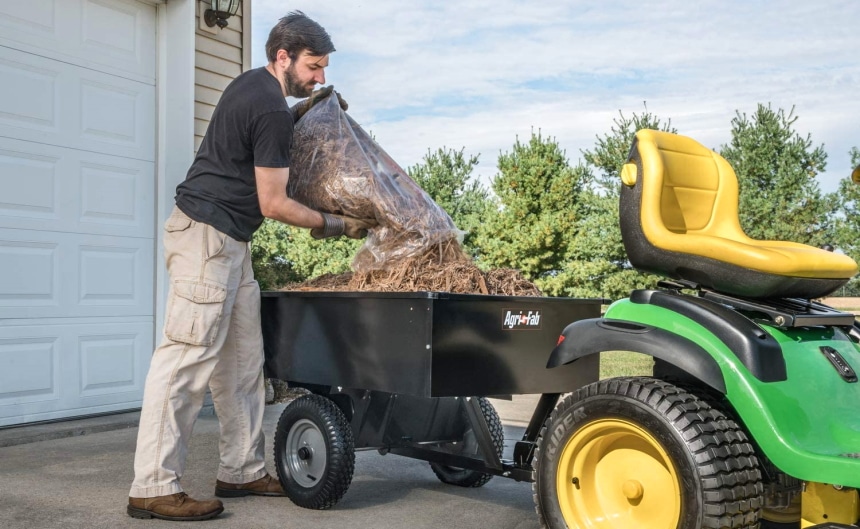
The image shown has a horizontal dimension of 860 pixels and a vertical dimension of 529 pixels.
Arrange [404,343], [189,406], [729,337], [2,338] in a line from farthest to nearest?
[2,338], [189,406], [404,343], [729,337]

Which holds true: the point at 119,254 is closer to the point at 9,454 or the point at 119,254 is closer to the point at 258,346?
the point at 9,454

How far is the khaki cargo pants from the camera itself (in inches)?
146

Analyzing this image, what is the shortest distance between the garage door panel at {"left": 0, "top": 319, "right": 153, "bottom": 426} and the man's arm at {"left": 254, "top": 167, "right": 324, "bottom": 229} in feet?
8.67

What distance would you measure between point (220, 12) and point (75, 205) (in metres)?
1.84

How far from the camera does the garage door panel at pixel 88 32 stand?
18.5 feet

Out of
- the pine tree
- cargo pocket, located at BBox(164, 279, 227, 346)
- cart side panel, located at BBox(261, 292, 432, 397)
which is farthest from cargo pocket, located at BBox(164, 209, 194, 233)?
the pine tree

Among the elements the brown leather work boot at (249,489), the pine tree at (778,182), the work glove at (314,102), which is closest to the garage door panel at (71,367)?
the brown leather work boot at (249,489)

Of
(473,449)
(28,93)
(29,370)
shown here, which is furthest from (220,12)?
(473,449)

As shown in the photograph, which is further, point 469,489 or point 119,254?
point 119,254

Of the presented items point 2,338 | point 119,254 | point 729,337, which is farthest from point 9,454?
point 729,337

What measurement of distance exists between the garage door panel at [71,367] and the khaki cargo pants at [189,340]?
2163 millimetres

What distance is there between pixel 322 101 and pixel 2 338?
105 inches

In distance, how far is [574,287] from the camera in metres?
24.7

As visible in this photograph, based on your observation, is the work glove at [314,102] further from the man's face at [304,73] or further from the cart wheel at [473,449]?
the cart wheel at [473,449]
